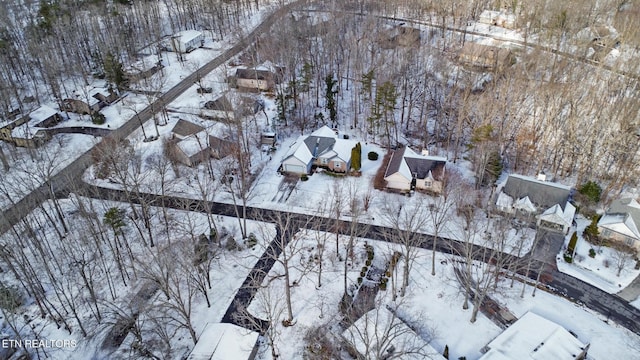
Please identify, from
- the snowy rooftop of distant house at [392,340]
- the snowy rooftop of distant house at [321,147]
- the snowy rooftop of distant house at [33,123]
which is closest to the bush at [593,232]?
the snowy rooftop of distant house at [392,340]

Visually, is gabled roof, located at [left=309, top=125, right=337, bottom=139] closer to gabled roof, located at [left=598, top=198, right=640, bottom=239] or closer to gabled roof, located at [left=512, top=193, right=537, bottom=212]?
gabled roof, located at [left=512, top=193, right=537, bottom=212]

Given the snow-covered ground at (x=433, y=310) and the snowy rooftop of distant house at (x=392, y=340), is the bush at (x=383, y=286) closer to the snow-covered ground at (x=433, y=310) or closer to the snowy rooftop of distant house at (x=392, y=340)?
the snow-covered ground at (x=433, y=310)

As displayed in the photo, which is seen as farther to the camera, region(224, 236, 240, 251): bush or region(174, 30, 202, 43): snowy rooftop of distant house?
region(174, 30, 202, 43): snowy rooftop of distant house

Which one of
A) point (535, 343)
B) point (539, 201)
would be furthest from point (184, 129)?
point (535, 343)

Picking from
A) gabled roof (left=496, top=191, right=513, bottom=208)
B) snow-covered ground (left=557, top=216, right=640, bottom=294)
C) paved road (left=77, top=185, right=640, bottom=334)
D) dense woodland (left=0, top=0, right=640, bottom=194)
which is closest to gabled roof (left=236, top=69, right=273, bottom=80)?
dense woodland (left=0, top=0, right=640, bottom=194)

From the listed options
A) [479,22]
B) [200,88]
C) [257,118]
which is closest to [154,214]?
[257,118]

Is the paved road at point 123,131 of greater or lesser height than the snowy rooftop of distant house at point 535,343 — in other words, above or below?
above

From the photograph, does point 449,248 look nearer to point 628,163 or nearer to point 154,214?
point 628,163
